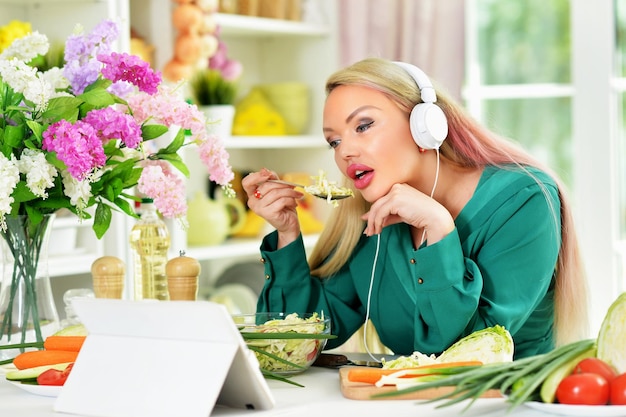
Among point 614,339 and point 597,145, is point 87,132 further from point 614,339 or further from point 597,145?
point 597,145

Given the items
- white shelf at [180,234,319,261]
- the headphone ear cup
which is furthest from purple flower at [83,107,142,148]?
white shelf at [180,234,319,261]

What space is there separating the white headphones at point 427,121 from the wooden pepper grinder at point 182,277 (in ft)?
1.63

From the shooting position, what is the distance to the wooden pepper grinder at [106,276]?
5.79 feet

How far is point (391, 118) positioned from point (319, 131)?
196 centimetres

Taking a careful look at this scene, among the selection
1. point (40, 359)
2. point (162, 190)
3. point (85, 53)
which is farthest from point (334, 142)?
point (40, 359)

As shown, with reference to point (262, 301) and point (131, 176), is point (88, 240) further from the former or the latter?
point (131, 176)

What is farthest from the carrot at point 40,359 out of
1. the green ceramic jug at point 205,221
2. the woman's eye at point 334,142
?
the green ceramic jug at point 205,221

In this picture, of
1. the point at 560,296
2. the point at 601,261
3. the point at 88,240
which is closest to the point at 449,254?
the point at 560,296

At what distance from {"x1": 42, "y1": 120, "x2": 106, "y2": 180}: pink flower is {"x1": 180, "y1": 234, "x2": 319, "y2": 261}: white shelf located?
1.62 m

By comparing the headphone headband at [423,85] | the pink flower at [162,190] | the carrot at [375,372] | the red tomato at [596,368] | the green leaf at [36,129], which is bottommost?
the carrot at [375,372]

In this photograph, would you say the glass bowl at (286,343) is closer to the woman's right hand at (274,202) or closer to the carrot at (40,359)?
the carrot at (40,359)

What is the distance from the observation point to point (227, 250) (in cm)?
338

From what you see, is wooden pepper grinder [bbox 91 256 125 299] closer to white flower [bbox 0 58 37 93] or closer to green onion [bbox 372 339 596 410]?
white flower [bbox 0 58 37 93]

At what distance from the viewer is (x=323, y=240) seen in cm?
211
